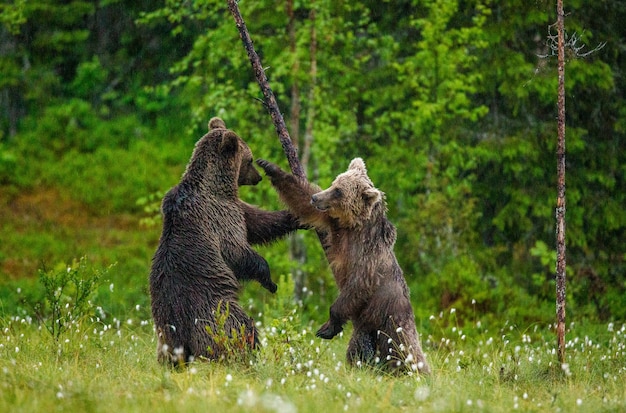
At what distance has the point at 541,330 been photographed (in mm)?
11406

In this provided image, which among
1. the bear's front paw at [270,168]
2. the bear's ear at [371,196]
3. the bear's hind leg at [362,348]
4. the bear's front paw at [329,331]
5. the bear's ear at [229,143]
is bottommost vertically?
the bear's hind leg at [362,348]

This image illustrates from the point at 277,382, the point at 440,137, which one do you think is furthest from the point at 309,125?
the point at 277,382

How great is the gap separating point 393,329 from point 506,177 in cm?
707

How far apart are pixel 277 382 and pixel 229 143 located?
230cm

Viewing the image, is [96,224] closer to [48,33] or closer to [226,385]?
[48,33]

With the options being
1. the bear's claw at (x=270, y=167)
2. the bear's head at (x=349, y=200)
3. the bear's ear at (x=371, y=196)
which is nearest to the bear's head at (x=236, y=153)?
the bear's claw at (x=270, y=167)

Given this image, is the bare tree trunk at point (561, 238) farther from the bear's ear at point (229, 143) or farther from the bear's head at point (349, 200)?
the bear's ear at point (229, 143)

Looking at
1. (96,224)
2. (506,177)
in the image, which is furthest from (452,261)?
(96,224)

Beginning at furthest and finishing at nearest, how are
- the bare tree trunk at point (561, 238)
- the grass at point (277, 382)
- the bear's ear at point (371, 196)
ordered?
the bare tree trunk at point (561, 238) < the bear's ear at point (371, 196) < the grass at point (277, 382)

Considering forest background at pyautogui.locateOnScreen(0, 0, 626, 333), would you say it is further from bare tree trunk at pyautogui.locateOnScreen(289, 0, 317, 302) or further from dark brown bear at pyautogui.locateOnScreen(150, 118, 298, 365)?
dark brown bear at pyautogui.locateOnScreen(150, 118, 298, 365)

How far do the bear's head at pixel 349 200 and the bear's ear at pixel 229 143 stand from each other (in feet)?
3.18

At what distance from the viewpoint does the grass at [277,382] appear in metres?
5.21

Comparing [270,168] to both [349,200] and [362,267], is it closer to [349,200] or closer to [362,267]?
[349,200]

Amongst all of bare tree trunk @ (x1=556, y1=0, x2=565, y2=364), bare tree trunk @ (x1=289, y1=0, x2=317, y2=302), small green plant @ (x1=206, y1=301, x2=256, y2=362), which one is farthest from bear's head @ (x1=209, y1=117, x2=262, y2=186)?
bare tree trunk @ (x1=289, y1=0, x2=317, y2=302)
